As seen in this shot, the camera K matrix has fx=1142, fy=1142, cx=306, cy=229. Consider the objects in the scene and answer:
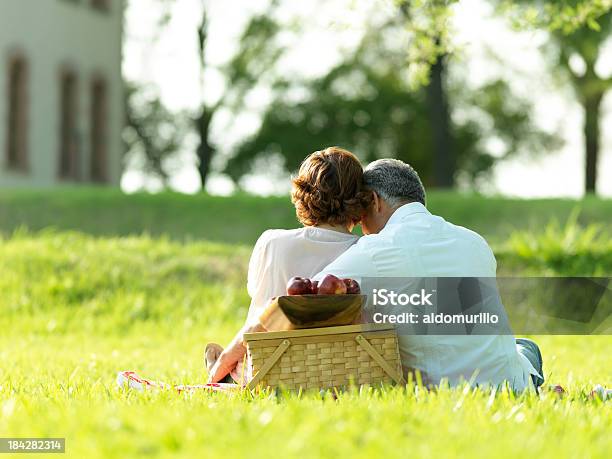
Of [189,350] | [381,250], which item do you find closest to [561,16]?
[189,350]

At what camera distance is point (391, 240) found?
5598 mm

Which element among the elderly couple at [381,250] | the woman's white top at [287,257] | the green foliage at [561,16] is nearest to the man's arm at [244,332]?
the elderly couple at [381,250]

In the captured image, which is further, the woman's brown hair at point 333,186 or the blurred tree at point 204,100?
the blurred tree at point 204,100

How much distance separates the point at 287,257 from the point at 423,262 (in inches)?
29.3

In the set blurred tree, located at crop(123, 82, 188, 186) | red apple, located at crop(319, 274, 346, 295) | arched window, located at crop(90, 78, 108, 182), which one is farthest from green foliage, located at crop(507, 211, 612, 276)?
blurred tree, located at crop(123, 82, 188, 186)

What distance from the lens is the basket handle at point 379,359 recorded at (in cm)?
557

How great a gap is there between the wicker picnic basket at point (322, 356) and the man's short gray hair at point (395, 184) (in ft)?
2.30

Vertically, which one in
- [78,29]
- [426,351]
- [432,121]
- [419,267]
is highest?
[78,29]

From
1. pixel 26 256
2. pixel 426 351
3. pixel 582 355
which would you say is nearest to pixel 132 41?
pixel 26 256

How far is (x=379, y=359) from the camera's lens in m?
5.62

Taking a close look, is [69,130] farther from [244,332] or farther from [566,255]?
[244,332]

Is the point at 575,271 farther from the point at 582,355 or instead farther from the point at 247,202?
the point at 247,202

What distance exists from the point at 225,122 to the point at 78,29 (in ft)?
25.9

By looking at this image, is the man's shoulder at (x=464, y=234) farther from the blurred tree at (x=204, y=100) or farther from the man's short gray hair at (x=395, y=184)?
the blurred tree at (x=204, y=100)
